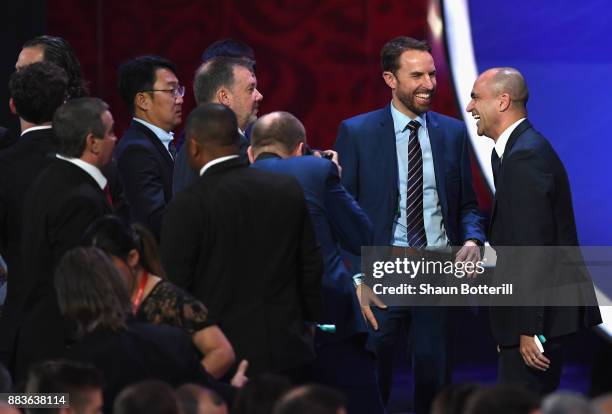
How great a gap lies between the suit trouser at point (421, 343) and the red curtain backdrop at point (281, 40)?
1391 mm

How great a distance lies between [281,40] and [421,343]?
5.86 ft

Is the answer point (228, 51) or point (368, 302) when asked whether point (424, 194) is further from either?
point (228, 51)

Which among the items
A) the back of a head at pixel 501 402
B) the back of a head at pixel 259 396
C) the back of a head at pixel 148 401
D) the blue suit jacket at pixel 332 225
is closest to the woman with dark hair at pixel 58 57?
the blue suit jacket at pixel 332 225

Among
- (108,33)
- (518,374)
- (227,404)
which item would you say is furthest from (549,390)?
(108,33)

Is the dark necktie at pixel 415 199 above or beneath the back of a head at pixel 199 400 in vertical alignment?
above

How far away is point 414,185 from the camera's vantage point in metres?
4.88

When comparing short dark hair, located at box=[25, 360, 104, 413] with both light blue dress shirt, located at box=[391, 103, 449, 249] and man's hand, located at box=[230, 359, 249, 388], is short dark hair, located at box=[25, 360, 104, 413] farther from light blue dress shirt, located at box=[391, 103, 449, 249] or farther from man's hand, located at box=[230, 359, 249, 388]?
light blue dress shirt, located at box=[391, 103, 449, 249]

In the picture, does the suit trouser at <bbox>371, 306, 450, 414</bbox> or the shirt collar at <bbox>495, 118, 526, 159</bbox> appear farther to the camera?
the suit trouser at <bbox>371, 306, 450, 414</bbox>

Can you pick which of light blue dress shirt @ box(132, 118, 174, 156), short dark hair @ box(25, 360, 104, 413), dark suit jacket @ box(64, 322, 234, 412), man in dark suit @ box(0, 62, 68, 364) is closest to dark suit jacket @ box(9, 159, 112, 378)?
man in dark suit @ box(0, 62, 68, 364)

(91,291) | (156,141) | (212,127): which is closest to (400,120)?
(156,141)

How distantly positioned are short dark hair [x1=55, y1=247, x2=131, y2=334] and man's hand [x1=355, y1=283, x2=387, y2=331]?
156cm

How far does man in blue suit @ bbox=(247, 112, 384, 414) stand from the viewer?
412cm

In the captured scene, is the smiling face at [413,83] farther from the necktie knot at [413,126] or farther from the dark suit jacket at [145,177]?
the dark suit jacket at [145,177]

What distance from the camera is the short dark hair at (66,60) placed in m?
4.48
